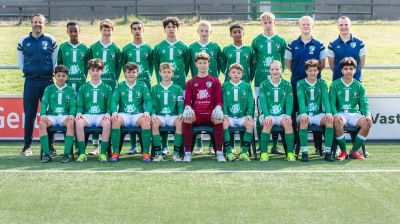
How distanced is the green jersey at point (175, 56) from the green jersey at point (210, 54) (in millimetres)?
84

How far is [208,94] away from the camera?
930 cm

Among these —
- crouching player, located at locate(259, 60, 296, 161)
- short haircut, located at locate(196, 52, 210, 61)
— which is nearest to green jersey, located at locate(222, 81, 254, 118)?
crouching player, located at locate(259, 60, 296, 161)

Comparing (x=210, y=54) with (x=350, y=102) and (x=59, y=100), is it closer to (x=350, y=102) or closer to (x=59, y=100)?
(x=350, y=102)

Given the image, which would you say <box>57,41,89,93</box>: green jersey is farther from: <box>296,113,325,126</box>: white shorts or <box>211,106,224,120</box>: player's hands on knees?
<box>296,113,325,126</box>: white shorts

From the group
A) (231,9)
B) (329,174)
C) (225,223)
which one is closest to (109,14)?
(231,9)

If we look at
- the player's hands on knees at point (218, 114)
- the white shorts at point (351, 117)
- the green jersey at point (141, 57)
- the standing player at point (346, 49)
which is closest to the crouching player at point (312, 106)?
the white shorts at point (351, 117)

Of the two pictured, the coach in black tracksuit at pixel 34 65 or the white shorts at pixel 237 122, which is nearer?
the white shorts at pixel 237 122

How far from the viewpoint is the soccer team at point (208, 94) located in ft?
30.2

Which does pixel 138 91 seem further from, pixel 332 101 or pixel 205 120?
pixel 332 101

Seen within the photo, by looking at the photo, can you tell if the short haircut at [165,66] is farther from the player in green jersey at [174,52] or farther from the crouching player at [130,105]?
the player in green jersey at [174,52]

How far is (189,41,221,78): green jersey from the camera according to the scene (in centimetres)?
986

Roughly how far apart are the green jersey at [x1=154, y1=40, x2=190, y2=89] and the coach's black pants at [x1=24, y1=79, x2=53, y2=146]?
1.35 m

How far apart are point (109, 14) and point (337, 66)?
18.8 m

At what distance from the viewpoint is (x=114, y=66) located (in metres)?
9.98
